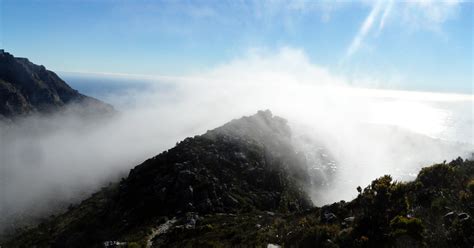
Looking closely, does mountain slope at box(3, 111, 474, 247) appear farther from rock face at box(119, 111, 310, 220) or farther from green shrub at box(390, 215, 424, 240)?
rock face at box(119, 111, 310, 220)

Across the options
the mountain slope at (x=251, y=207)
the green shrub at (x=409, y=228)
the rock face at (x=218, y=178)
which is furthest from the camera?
the rock face at (x=218, y=178)

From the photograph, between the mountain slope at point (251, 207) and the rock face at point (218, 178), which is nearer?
the mountain slope at point (251, 207)

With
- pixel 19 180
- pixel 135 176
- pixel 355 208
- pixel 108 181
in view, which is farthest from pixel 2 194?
pixel 355 208

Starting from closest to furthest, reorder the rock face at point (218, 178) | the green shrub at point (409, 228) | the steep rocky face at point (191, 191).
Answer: the green shrub at point (409, 228) → the steep rocky face at point (191, 191) → the rock face at point (218, 178)

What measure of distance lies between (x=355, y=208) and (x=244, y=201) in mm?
48725

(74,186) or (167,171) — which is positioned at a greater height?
(167,171)

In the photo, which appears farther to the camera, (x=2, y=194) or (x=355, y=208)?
(x=2, y=194)

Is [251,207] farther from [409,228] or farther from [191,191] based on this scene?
[409,228]

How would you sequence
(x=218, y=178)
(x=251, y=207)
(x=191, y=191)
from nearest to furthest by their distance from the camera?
1. (x=191, y=191)
2. (x=251, y=207)
3. (x=218, y=178)

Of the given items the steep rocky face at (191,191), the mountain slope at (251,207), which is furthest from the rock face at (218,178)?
the mountain slope at (251,207)

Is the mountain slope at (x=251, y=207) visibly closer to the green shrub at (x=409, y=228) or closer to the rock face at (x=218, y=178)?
the green shrub at (x=409, y=228)

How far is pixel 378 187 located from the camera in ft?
102

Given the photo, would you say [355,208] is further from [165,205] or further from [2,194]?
[2,194]

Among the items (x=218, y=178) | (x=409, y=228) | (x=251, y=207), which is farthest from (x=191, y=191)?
(x=409, y=228)
